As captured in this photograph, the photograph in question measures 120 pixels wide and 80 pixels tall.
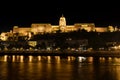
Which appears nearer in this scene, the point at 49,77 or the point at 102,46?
the point at 49,77

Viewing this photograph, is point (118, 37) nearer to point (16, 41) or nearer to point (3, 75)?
point (16, 41)

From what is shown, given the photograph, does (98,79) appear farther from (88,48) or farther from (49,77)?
(88,48)

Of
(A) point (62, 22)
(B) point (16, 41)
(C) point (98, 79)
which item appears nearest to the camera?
(C) point (98, 79)

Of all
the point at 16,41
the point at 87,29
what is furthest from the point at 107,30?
the point at 16,41

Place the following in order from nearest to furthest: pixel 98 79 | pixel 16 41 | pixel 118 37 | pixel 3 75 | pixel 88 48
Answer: pixel 98 79 → pixel 3 75 → pixel 88 48 → pixel 118 37 → pixel 16 41

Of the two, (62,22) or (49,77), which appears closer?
(49,77)

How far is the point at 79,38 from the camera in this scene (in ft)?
298

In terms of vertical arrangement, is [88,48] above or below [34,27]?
below

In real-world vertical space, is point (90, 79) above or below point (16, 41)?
below

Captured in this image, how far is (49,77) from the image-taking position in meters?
28.7

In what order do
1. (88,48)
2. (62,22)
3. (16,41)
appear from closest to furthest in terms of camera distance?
(88,48) < (16,41) < (62,22)

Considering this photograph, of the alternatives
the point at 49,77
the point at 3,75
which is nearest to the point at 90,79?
the point at 49,77

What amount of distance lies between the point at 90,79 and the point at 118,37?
6175 cm

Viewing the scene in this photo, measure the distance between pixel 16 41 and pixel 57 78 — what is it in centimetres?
6848
